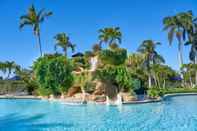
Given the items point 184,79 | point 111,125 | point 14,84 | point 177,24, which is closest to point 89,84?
point 111,125

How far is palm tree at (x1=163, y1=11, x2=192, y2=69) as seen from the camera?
50.9 meters

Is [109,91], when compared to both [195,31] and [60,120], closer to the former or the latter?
[60,120]

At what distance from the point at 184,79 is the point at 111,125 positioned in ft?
140

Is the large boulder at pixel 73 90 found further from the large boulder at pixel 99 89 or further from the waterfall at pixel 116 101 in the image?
the waterfall at pixel 116 101

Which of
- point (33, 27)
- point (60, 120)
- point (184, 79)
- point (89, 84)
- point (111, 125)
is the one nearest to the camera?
point (111, 125)

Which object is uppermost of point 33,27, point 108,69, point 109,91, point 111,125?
point 33,27

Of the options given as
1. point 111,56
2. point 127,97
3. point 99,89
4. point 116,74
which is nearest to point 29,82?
point 99,89

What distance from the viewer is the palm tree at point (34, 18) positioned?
43.0m

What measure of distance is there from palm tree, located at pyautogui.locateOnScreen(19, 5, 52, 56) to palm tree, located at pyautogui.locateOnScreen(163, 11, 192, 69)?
19.7m

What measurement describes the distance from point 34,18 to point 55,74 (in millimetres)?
11839

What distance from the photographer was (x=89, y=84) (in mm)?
30203

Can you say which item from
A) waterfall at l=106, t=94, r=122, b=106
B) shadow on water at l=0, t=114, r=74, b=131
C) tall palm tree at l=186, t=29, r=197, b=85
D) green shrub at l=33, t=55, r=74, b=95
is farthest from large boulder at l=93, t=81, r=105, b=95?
tall palm tree at l=186, t=29, r=197, b=85

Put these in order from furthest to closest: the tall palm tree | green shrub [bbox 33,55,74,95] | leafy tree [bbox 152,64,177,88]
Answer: leafy tree [bbox 152,64,177,88]
the tall palm tree
green shrub [bbox 33,55,74,95]

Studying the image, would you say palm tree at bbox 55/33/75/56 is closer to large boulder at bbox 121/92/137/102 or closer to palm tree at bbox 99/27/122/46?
palm tree at bbox 99/27/122/46
